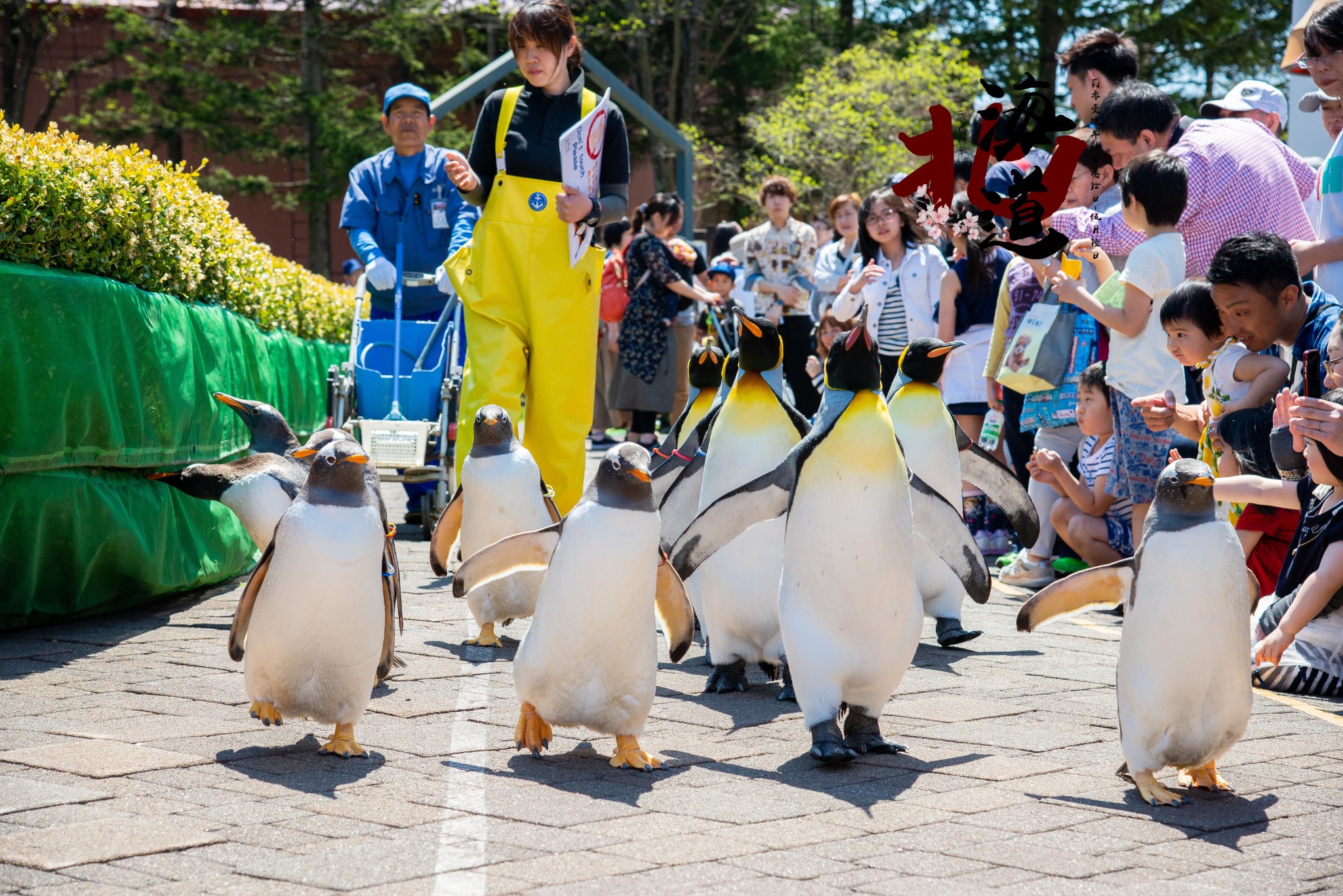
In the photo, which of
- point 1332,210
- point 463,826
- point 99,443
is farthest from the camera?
point 1332,210

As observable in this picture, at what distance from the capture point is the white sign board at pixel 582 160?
200 inches

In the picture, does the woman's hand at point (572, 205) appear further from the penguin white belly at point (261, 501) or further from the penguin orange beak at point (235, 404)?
the penguin white belly at point (261, 501)

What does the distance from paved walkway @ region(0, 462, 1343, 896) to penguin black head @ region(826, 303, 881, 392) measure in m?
0.92

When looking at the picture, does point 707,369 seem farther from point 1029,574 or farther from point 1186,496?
point 1186,496

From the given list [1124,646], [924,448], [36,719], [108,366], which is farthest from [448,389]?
[1124,646]

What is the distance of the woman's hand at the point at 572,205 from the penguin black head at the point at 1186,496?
2710 millimetres

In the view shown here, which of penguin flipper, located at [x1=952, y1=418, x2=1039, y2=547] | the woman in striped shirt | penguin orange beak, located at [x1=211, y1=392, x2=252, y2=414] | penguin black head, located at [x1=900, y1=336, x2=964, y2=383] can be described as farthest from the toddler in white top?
penguin orange beak, located at [x1=211, y1=392, x2=252, y2=414]

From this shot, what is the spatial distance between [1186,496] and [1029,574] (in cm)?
341

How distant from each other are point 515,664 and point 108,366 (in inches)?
88.9

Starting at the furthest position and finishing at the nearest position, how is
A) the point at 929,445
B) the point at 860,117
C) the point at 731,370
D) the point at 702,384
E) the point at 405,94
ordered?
the point at 860,117 → the point at 405,94 → the point at 702,384 → the point at 731,370 → the point at 929,445

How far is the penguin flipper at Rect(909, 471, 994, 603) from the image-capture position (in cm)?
350

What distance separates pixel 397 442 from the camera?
Answer: 667 cm

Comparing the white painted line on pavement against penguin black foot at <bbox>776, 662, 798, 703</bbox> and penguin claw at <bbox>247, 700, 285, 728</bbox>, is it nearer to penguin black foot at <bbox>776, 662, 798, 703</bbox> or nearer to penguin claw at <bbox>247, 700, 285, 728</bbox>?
penguin claw at <bbox>247, 700, 285, 728</bbox>

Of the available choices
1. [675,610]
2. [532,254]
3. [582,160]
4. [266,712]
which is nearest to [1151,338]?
[582,160]
